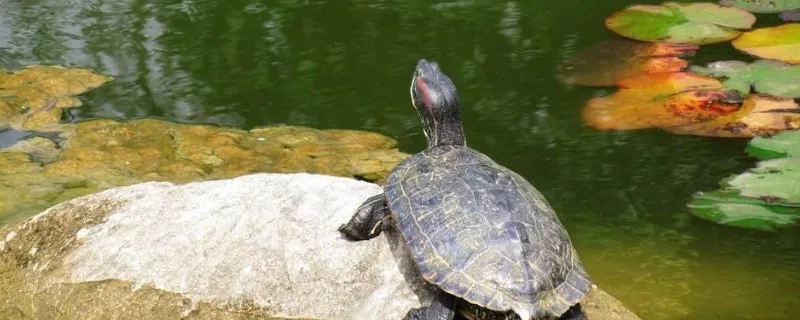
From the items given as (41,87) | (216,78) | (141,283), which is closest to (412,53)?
(216,78)

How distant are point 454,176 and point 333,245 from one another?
23.3 inches

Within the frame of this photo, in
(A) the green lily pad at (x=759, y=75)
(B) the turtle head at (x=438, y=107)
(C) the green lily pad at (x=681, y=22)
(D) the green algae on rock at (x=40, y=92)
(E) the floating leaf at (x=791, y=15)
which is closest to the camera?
(B) the turtle head at (x=438, y=107)

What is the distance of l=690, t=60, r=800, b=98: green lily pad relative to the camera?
5.74 meters

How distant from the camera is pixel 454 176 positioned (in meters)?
3.27

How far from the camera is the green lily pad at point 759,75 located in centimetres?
574

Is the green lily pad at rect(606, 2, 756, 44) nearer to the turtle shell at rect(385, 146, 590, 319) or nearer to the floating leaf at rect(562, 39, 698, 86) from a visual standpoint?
the floating leaf at rect(562, 39, 698, 86)

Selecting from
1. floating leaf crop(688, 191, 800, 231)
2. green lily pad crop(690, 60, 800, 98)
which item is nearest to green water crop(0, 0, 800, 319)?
floating leaf crop(688, 191, 800, 231)

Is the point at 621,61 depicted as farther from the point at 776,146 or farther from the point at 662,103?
the point at 776,146

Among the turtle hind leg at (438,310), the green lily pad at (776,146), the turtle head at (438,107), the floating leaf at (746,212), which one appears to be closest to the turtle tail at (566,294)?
the turtle hind leg at (438,310)

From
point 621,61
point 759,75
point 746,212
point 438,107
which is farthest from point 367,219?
point 621,61

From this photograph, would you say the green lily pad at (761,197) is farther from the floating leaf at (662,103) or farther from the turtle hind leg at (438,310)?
the turtle hind leg at (438,310)

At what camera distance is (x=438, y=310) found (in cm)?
304

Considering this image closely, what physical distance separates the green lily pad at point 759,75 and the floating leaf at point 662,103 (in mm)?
101

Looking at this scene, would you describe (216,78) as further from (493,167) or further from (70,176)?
(493,167)
